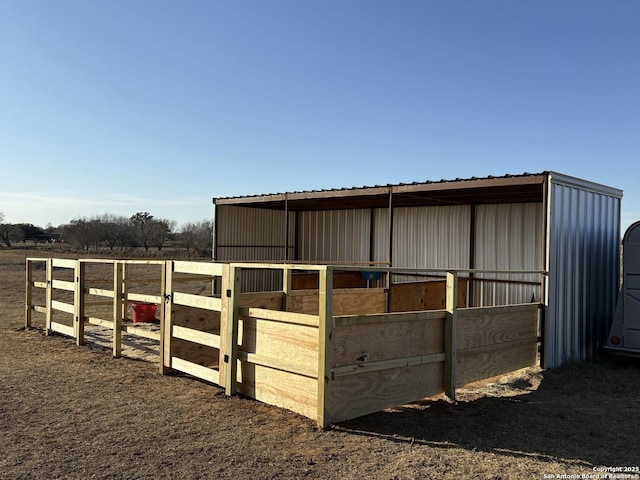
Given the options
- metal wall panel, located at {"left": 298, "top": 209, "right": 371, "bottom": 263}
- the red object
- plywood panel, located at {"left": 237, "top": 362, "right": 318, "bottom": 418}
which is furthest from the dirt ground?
metal wall panel, located at {"left": 298, "top": 209, "right": 371, "bottom": 263}

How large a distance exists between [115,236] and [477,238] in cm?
4301

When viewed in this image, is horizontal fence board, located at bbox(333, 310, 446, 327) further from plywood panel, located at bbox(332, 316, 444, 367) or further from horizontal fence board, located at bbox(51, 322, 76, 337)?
horizontal fence board, located at bbox(51, 322, 76, 337)

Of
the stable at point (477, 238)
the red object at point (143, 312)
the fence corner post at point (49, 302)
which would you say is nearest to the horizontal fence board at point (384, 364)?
the stable at point (477, 238)

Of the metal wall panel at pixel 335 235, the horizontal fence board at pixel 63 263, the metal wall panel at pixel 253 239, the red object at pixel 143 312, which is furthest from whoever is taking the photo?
the metal wall panel at pixel 335 235

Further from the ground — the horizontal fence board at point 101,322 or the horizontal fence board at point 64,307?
the horizontal fence board at point 64,307

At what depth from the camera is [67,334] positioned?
9.12 metres

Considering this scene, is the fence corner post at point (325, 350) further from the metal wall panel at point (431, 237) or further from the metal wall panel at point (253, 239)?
the metal wall panel at point (253, 239)

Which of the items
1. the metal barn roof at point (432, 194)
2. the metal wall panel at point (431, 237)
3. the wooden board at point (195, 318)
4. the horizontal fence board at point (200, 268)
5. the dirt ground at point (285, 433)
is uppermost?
the metal barn roof at point (432, 194)

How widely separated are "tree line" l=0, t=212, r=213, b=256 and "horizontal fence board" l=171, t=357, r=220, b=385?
33.3m

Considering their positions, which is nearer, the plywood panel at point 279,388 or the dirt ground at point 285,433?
the dirt ground at point 285,433

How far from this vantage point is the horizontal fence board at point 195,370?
19.5 ft

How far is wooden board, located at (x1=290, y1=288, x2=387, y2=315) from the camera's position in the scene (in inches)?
324

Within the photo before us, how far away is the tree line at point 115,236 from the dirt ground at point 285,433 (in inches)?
1342

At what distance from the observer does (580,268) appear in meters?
8.23
